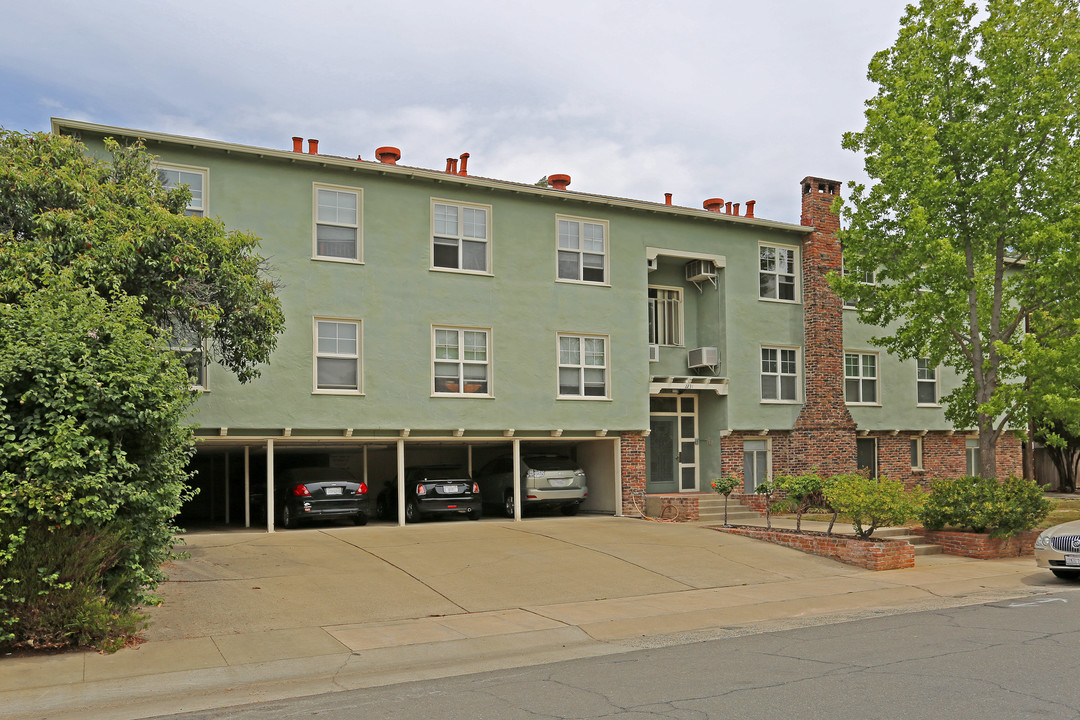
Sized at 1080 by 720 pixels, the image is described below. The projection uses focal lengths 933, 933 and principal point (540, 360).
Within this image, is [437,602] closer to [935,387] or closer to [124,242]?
[124,242]

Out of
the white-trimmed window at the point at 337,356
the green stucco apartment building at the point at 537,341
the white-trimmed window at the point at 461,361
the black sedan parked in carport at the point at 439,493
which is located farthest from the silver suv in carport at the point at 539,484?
the white-trimmed window at the point at 337,356

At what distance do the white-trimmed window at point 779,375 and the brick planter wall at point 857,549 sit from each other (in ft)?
25.9

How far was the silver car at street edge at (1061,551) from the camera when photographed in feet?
45.2

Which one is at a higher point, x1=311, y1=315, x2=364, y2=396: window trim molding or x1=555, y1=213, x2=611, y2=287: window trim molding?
x1=555, y1=213, x2=611, y2=287: window trim molding

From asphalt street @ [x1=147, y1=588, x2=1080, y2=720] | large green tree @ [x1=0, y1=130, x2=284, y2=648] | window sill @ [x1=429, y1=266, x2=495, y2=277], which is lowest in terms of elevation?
asphalt street @ [x1=147, y1=588, x2=1080, y2=720]

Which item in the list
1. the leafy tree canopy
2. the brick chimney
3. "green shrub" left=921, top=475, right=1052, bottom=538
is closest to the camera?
the leafy tree canopy

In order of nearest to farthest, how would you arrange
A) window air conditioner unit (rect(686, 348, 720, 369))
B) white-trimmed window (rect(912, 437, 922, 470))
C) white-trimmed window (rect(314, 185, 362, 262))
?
white-trimmed window (rect(314, 185, 362, 262)) → window air conditioner unit (rect(686, 348, 720, 369)) → white-trimmed window (rect(912, 437, 922, 470))

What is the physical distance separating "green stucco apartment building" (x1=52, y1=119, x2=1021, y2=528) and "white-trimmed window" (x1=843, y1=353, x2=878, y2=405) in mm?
57

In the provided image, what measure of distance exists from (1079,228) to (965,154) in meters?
2.76

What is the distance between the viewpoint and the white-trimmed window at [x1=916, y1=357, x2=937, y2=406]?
27.7 metres

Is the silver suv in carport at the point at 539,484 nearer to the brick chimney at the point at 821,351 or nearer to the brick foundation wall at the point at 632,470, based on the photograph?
the brick foundation wall at the point at 632,470

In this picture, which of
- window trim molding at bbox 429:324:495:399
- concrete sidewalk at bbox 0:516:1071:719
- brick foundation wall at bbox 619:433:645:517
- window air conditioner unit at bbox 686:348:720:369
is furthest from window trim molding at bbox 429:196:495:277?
window air conditioner unit at bbox 686:348:720:369

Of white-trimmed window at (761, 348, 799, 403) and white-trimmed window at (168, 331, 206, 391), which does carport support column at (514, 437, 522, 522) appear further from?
white-trimmed window at (761, 348, 799, 403)

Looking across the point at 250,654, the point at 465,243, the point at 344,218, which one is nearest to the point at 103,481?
the point at 250,654
